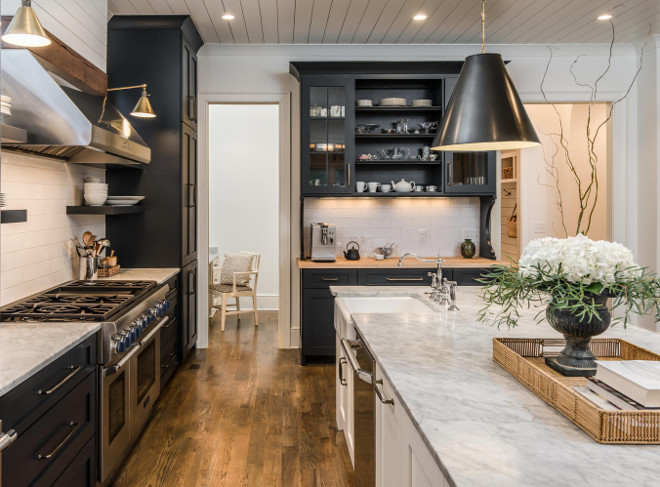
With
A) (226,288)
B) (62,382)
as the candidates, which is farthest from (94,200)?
(226,288)

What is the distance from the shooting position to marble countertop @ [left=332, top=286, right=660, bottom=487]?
0.97 metres

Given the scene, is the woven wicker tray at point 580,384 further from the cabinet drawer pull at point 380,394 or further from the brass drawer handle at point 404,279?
the brass drawer handle at point 404,279

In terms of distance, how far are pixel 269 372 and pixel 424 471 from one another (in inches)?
128

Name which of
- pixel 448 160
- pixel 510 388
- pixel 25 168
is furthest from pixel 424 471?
pixel 448 160

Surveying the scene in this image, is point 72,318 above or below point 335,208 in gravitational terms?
below

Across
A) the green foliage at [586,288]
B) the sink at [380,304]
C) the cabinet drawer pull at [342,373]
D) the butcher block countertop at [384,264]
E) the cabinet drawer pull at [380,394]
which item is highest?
the green foliage at [586,288]

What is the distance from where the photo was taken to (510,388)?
1.43 metres

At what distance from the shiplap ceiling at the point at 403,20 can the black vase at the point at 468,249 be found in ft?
6.29

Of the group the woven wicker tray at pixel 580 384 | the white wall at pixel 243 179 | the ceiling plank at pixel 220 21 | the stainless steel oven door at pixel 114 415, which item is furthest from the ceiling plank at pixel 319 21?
the woven wicker tray at pixel 580 384

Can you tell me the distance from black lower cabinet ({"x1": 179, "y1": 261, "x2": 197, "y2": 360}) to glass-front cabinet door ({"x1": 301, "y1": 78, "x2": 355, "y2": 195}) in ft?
4.16

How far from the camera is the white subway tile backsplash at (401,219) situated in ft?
16.8

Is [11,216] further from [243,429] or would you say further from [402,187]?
[402,187]

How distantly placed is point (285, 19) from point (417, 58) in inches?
56.3

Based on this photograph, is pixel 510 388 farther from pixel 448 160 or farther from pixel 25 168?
pixel 448 160
